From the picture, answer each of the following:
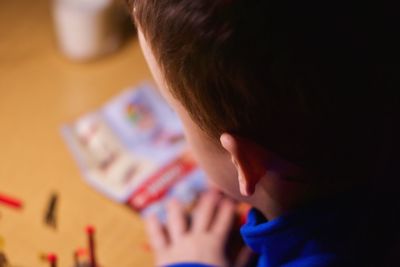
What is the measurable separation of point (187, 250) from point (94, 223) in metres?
0.10

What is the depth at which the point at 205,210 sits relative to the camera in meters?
0.66

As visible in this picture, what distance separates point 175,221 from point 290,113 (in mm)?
285

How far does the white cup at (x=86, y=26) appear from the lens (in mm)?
808

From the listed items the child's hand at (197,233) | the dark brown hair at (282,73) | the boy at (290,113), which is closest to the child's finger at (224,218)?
the child's hand at (197,233)

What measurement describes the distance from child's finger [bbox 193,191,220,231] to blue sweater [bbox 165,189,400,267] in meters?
0.15

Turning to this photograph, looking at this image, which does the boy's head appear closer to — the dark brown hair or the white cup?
the dark brown hair

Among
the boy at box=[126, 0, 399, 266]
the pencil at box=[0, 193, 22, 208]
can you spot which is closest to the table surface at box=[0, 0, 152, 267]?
the pencil at box=[0, 193, 22, 208]

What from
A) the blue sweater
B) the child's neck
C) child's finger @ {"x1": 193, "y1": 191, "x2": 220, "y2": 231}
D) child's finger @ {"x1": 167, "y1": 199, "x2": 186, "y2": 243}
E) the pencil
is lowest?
child's finger @ {"x1": 193, "y1": 191, "x2": 220, "y2": 231}

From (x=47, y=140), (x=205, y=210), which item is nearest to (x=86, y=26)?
(x=47, y=140)

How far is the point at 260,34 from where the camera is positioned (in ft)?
1.16

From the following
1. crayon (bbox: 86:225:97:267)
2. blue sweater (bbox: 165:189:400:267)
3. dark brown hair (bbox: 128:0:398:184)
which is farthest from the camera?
crayon (bbox: 86:225:97:267)

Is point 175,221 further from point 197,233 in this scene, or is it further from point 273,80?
point 273,80

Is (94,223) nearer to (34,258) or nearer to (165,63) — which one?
(34,258)

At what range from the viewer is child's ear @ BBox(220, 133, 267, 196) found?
417 millimetres
